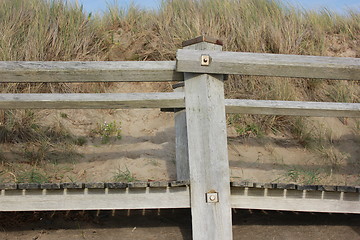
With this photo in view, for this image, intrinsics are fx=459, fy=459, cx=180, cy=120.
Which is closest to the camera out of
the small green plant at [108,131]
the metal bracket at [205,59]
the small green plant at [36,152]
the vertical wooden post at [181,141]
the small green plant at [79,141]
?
the metal bracket at [205,59]

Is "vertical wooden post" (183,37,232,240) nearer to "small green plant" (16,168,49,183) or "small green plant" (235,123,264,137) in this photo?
"small green plant" (16,168,49,183)

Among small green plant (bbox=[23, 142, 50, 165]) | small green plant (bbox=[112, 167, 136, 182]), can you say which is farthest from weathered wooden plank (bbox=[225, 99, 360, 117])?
small green plant (bbox=[23, 142, 50, 165])

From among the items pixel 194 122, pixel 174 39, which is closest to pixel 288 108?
pixel 194 122

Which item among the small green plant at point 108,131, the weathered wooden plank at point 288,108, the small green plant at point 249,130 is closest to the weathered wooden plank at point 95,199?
the weathered wooden plank at point 288,108

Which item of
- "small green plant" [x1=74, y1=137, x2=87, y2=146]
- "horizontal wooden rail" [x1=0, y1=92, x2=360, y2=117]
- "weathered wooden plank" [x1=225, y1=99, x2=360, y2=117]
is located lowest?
"small green plant" [x1=74, y1=137, x2=87, y2=146]

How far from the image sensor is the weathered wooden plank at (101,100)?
3268mm

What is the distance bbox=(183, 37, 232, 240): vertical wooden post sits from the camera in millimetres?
3197

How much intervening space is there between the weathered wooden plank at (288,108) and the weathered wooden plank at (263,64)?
1.16 feet

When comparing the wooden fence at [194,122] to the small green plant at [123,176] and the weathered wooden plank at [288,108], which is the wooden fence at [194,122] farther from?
the small green plant at [123,176]

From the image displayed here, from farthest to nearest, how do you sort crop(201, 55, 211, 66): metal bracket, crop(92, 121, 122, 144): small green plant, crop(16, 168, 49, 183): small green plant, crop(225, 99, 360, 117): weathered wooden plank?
1. crop(92, 121, 122, 144): small green plant
2. crop(16, 168, 49, 183): small green plant
3. crop(225, 99, 360, 117): weathered wooden plank
4. crop(201, 55, 211, 66): metal bracket

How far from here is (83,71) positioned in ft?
10.5

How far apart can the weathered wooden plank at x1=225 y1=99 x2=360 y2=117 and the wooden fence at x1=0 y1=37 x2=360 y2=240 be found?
27cm

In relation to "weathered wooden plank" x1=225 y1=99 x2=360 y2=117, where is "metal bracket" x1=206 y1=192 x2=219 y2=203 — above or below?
below

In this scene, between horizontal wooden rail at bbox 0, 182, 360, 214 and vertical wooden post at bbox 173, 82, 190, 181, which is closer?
horizontal wooden rail at bbox 0, 182, 360, 214
